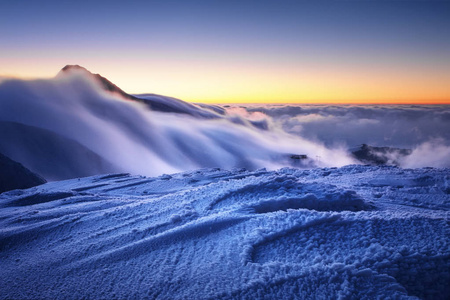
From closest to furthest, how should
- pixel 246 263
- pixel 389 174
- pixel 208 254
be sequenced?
pixel 246 263 → pixel 208 254 → pixel 389 174

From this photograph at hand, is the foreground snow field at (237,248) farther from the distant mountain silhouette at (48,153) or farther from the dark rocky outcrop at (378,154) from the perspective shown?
the dark rocky outcrop at (378,154)

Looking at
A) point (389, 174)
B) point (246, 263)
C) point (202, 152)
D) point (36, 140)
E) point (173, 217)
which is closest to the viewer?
point (246, 263)

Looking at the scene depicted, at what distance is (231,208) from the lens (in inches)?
84.1

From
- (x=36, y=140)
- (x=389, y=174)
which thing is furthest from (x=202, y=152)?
(x=389, y=174)

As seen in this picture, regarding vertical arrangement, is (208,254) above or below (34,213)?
above

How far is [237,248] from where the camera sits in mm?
1570

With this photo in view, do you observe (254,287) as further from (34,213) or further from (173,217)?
(34,213)

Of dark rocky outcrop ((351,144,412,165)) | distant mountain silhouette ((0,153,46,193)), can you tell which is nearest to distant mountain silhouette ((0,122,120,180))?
distant mountain silhouette ((0,153,46,193))

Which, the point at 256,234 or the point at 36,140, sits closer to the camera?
the point at 256,234

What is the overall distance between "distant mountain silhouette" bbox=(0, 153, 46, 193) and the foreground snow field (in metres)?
5.42

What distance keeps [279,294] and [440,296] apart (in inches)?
30.5

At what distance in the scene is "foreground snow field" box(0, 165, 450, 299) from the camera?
4.15 feet

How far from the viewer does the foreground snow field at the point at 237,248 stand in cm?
126

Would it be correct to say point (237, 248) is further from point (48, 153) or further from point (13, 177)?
point (48, 153)
